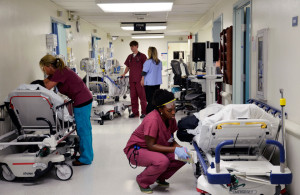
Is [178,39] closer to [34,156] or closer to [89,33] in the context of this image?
[89,33]

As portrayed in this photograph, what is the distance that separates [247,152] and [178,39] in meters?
16.1

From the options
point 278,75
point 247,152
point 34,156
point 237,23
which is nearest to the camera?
point 247,152

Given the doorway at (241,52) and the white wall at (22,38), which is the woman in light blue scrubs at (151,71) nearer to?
the doorway at (241,52)

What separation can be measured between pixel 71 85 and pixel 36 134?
2.33 feet

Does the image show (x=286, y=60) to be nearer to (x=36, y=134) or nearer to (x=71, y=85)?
(x=71, y=85)

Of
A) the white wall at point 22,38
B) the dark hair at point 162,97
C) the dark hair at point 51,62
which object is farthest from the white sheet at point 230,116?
the white wall at point 22,38

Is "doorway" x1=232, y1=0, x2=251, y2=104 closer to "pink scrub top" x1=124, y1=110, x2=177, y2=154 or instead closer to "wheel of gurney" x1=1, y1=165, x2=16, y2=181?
"pink scrub top" x1=124, y1=110, x2=177, y2=154

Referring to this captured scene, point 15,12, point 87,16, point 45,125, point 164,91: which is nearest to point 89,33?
point 87,16

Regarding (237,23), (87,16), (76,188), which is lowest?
(76,188)

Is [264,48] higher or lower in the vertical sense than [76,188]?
higher

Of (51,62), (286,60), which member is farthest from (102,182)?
(286,60)

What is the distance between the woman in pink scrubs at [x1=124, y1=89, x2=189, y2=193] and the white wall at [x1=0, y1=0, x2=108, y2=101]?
2090 millimetres

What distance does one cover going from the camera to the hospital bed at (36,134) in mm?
3875

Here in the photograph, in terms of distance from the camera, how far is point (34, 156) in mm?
3943
